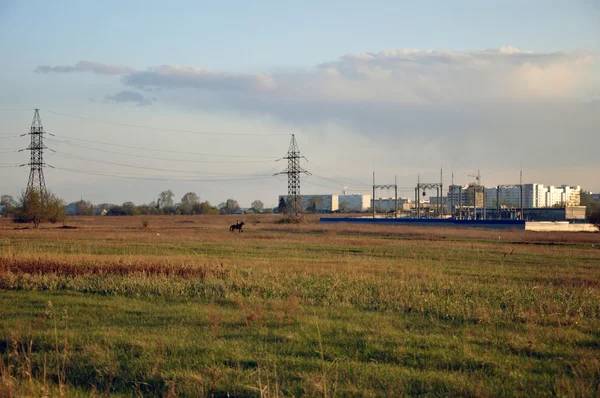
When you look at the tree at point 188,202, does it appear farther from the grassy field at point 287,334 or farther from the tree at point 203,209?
the grassy field at point 287,334

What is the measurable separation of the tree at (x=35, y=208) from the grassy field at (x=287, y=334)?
195ft

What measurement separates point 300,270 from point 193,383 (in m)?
13.0

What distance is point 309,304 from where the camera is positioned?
586 inches

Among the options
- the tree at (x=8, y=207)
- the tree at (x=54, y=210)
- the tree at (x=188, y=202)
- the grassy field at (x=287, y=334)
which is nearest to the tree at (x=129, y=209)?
the tree at (x=188, y=202)

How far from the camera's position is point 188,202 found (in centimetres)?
18038

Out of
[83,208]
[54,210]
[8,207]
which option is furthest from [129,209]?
[54,210]

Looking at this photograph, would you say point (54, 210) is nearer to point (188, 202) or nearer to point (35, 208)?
point (35, 208)

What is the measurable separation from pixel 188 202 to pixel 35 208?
347 ft

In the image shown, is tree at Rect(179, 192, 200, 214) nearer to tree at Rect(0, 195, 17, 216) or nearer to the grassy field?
tree at Rect(0, 195, 17, 216)

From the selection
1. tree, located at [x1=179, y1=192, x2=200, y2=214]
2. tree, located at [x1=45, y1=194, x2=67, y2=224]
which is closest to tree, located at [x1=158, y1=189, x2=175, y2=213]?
tree, located at [x1=179, y1=192, x2=200, y2=214]

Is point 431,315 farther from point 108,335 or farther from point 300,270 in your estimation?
point 300,270

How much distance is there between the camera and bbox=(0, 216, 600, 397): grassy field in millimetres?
8781

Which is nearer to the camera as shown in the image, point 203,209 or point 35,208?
point 35,208

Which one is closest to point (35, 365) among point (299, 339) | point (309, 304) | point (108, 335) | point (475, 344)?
point (108, 335)
